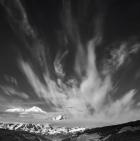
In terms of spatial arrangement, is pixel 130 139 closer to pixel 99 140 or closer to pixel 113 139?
pixel 113 139

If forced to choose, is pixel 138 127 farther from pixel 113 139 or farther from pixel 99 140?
pixel 99 140

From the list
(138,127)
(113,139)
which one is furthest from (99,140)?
(138,127)

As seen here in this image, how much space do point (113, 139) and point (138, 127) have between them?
33560 mm

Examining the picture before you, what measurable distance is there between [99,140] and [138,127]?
49.4 meters

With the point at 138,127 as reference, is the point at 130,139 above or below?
below

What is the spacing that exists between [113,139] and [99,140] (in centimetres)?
2656

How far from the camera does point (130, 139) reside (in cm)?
15938

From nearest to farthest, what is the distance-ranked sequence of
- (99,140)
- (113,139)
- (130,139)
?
(130,139)
(113,139)
(99,140)

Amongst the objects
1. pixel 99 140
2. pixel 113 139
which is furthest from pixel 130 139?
pixel 99 140

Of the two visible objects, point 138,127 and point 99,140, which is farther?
point 99,140

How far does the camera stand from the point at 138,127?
607 feet

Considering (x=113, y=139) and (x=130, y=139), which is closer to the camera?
(x=130, y=139)

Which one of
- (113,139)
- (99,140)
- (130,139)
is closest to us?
(130,139)
